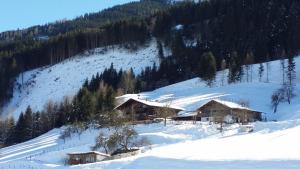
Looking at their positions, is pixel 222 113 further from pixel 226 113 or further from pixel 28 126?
pixel 28 126

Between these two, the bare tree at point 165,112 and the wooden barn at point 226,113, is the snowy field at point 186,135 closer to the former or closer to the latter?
the bare tree at point 165,112

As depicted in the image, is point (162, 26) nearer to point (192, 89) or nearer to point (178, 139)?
point (192, 89)

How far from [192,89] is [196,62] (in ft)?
62.0

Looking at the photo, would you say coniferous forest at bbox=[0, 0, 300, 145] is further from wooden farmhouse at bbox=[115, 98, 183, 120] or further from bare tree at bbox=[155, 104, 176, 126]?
bare tree at bbox=[155, 104, 176, 126]

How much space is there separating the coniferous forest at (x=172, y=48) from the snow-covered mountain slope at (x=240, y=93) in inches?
117

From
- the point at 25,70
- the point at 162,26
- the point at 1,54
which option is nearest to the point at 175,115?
the point at 162,26

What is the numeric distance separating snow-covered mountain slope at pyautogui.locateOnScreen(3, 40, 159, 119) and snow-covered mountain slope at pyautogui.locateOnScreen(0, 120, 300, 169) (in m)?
50.7

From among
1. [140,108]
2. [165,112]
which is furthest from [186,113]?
[165,112]

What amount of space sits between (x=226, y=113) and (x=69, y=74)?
67142mm

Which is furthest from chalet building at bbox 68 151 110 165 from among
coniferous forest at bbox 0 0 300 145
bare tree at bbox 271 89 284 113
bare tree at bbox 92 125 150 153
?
bare tree at bbox 271 89 284 113

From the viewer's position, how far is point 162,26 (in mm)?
150625

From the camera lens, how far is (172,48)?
134125 millimetres

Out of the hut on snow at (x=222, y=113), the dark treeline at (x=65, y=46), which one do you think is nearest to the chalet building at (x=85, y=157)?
the hut on snow at (x=222, y=113)

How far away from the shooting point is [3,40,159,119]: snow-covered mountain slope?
13438 cm
